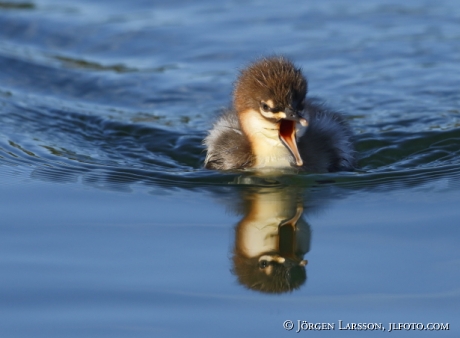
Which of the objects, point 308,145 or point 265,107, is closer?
point 265,107

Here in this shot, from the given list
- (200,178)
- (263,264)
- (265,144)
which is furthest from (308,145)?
(263,264)

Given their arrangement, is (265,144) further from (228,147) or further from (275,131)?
(228,147)

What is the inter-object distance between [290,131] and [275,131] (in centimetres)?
16

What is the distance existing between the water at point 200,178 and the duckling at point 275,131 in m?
0.17

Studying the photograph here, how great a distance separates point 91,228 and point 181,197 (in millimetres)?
914

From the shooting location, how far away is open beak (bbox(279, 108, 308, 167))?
667cm

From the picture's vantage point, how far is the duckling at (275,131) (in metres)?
6.80

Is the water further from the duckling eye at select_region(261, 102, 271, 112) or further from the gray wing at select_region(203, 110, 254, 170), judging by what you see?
the duckling eye at select_region(261, 102, 271, 112)

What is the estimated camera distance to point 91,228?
607 centimetres

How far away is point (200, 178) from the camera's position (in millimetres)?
7172

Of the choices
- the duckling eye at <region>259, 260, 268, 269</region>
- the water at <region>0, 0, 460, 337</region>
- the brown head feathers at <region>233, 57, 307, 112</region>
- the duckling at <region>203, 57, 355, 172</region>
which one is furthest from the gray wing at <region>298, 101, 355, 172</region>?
the duckling eye at <region>259, 260, 268, 269</region>

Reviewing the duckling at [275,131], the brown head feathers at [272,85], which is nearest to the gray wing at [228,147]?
the duckling at [275,131]

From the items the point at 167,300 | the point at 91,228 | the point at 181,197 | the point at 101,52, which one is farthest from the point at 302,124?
the point at 101,52

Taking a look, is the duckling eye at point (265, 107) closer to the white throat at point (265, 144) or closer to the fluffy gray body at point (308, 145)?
the white throat at point (265, 144)
